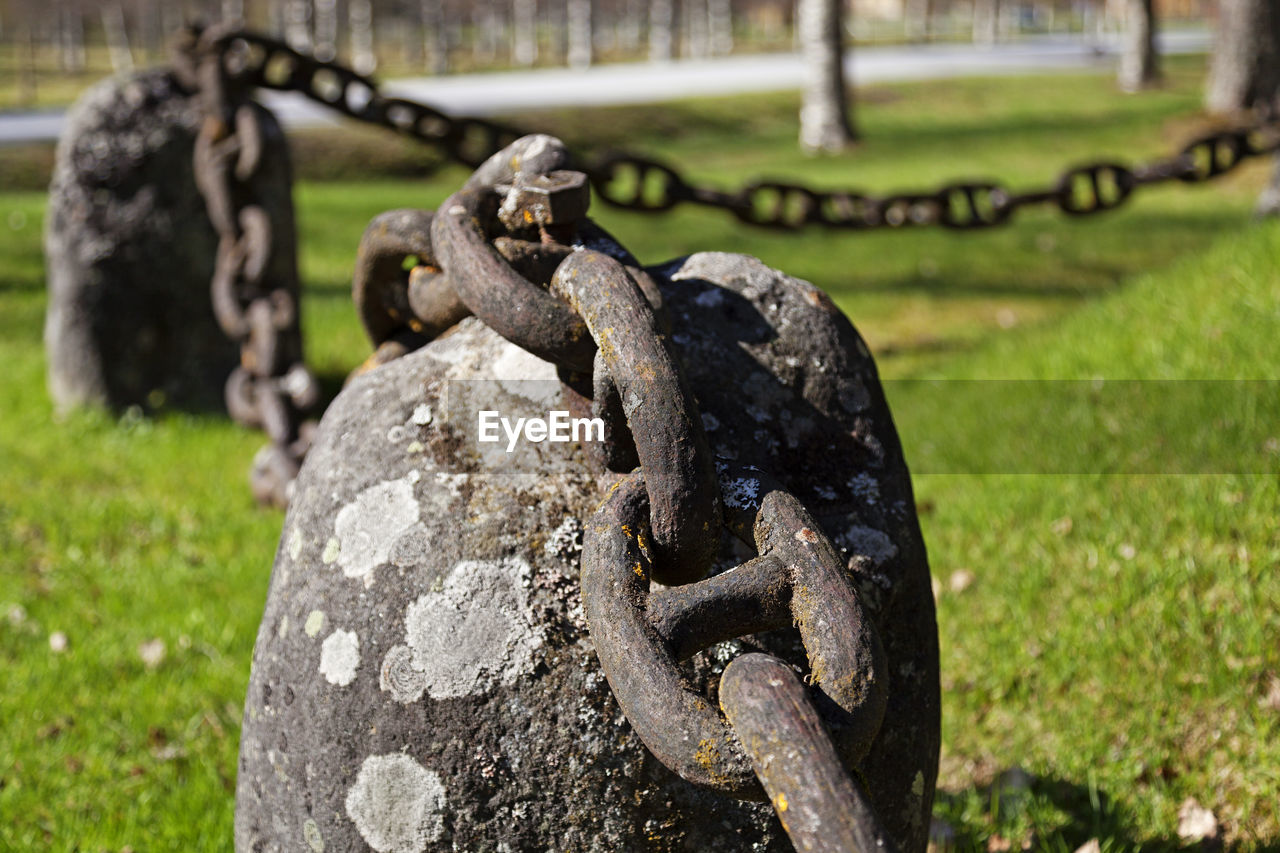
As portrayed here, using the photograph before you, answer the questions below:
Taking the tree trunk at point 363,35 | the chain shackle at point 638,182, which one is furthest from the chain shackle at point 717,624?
the tree trunk at point 363,35

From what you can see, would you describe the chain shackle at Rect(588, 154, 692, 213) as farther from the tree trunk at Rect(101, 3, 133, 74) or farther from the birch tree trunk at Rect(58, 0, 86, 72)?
the birch tree trunk at Rect(58, 0, 86, 72)

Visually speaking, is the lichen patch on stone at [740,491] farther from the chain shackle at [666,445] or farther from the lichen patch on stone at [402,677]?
the lichen patch on stone at [402,677]

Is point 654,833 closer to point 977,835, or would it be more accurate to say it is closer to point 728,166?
point 977,835

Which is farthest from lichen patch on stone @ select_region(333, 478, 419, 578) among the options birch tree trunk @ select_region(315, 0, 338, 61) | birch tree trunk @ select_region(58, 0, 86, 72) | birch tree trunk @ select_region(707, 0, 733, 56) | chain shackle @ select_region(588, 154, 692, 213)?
birch tree trunk @ select_region(58, 0, 86, 72)

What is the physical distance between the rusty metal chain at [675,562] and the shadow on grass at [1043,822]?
4.43ft

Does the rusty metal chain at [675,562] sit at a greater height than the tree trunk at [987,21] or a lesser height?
lesser

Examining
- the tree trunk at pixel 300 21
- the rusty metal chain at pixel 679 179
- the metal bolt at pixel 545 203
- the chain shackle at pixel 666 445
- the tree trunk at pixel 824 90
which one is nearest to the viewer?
the chain shackle at pixel 666 445

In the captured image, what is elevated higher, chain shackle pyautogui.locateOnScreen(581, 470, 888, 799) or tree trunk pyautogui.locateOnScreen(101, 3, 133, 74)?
tree trunk pyautogui.locateOnScreen(101, 3, 133, 74)

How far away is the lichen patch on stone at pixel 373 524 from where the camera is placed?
1.64 metres

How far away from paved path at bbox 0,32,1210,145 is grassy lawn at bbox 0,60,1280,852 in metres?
11.9

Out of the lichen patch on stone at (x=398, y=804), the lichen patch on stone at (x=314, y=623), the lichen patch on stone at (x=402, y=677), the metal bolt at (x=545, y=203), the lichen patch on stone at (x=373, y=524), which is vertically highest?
the metal bolt at (x=545, y=203)

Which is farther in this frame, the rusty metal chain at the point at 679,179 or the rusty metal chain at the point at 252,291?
the rusty metal chain at the point at 679,179

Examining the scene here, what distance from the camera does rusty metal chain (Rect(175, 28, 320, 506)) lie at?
3736 millimetres

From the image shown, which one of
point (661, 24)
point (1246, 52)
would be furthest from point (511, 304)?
point (661, 24)
